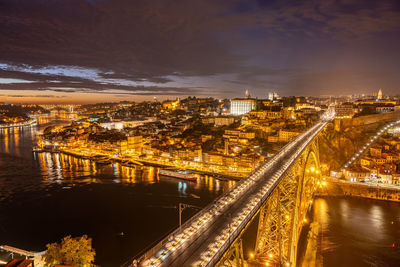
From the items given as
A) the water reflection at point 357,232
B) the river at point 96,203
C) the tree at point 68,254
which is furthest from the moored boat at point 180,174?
the tree at point 68,254

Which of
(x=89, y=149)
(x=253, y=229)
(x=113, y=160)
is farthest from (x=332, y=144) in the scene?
(x=89, y=149)

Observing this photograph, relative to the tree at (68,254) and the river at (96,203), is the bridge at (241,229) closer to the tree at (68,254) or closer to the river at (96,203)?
the tree at (68,254)

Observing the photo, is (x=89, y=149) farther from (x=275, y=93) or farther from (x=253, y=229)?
(x=275, y=93)

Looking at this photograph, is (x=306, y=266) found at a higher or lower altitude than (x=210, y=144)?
lower

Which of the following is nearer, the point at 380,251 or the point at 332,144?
the point at 380,251

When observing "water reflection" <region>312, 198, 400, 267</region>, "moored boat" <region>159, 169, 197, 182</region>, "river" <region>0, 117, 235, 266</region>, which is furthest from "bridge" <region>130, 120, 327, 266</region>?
"moored boat" <region>159, 169, 197, 182</region>
